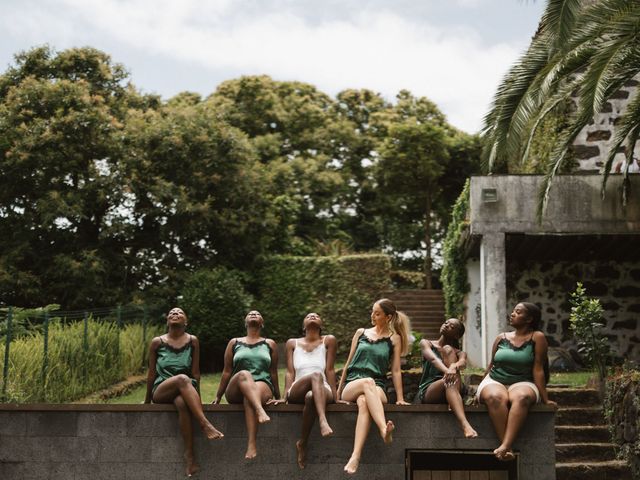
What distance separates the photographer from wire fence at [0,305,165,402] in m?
11.3

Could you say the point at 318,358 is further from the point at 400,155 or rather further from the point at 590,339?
the point at 400,155

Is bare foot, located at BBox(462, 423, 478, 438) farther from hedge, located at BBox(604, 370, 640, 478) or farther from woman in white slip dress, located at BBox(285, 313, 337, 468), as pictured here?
hedge, located at BBox(604, 370, 640, 478)

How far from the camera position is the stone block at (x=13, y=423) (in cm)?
799

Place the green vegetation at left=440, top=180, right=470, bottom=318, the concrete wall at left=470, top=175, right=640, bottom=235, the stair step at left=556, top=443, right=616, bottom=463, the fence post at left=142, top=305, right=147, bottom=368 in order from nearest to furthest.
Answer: the stair step at left=556, top=443, right=616, bottom=463, the concrete wall at left=470, top=175, right=640, bottom=235, the green vegetation at left=440, top=180, right=470, bottom=318, the fence post at left=142, top=305, right=147, bottom=368

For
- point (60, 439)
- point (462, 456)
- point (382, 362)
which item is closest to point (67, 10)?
point (60, 439)

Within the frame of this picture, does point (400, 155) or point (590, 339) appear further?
point (400, 155)

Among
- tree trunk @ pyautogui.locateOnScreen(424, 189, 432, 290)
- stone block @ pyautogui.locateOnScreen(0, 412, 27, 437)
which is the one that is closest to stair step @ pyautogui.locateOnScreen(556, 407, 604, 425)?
stone block @ pyautogui.locateOnScreen(0, 412, 27, 437)

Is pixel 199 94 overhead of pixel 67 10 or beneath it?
overhead

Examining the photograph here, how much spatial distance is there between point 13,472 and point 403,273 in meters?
18.8

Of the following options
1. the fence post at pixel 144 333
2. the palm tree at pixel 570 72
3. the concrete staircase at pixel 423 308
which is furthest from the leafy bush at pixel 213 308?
the palm tree at pixel 570 72

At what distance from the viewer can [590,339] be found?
35.4ft

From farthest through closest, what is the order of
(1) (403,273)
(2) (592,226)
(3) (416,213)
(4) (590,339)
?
1. (3) (416,213)
2. (1) (403,273)
3. (2) (592,226)
4. (4) (590,339)

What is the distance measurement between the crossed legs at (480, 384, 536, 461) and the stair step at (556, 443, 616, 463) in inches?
99.0

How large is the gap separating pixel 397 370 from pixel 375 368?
0.23m
